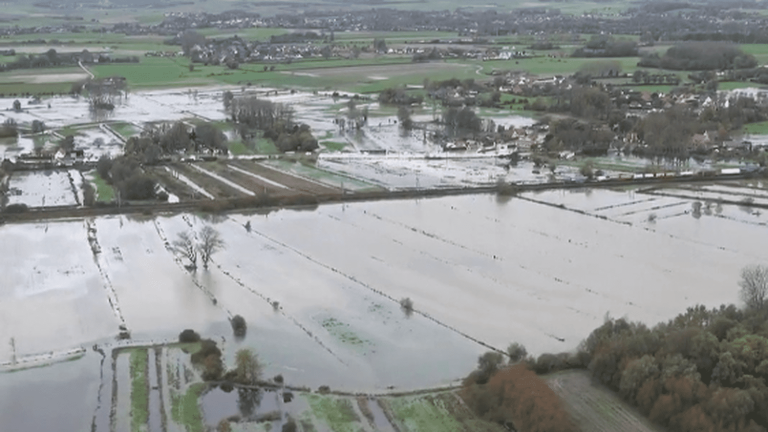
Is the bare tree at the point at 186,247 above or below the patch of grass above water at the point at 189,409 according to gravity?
above

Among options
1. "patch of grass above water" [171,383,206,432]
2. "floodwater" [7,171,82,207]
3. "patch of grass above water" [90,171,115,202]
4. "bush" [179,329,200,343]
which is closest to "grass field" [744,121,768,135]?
"patch of grass above water" [90,171,115,202]

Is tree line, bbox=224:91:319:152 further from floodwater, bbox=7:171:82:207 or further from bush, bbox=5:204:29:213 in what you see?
bush, bbox=5:204:29:213

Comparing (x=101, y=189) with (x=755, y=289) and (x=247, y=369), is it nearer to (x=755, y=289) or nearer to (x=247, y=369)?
(x=247, y=369)

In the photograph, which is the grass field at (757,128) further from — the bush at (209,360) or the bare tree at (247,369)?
the bare tree at (247,369)

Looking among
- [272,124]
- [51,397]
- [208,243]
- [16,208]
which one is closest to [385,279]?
[208,243]

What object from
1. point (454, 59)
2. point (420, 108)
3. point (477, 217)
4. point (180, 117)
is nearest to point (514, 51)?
point (454, 59)

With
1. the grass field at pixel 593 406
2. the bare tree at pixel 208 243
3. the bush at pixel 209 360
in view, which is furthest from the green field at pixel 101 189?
the grass field at pixel 593 406

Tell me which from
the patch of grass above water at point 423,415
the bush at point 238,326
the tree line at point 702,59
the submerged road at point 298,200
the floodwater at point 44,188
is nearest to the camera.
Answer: the patch of grass above water at point 423,415
